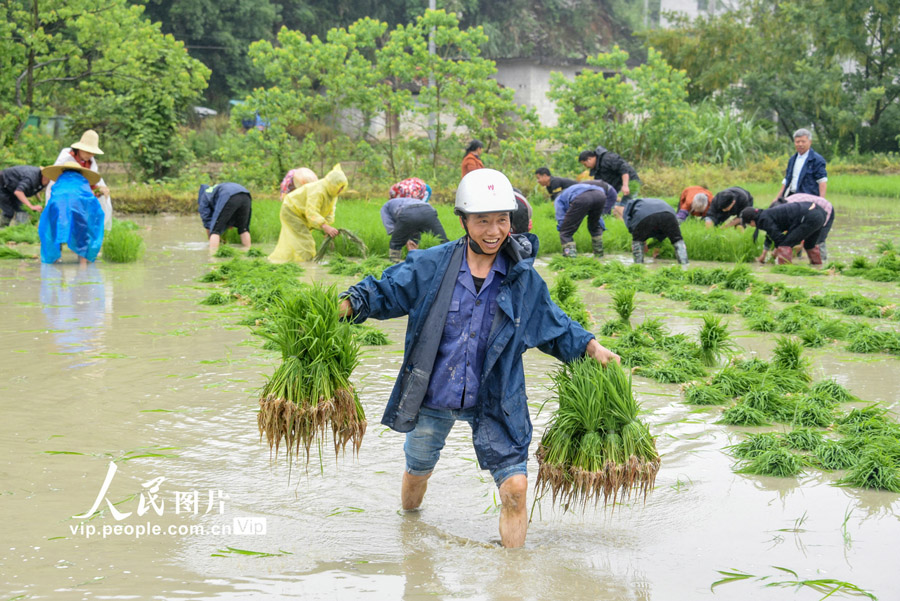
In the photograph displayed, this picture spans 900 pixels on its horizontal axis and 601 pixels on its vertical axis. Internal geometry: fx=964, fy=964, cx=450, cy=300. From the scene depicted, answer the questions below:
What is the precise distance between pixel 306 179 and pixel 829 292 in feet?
22.9

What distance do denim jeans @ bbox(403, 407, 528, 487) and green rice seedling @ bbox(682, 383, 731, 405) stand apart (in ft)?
8.70

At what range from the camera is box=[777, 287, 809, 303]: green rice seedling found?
33.1 feet

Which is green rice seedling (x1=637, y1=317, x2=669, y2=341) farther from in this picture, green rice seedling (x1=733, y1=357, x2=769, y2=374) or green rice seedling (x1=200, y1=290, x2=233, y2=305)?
green rice seedling (x1=200, y1=290, x2=233, y2=305)

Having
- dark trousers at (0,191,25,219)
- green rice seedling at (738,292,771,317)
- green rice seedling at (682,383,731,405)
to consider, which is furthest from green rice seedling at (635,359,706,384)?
dark trousers at (0,191,25,219)

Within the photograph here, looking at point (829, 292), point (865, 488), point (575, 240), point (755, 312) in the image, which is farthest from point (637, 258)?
point (865, 488)

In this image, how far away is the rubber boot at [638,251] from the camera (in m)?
13.3

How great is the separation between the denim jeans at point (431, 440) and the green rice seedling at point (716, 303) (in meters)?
6.03

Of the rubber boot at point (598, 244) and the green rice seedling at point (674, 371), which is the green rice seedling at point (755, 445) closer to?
the green rice seedling at point (674, 371)

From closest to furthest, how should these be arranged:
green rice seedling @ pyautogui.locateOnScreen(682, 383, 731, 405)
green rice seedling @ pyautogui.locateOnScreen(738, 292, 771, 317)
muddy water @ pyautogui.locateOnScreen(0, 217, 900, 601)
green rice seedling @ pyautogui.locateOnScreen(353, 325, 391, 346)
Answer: muddy water @ pyautogui.locateOnScreen(0, 217, 900, 601) < green rice seedling @ pyautogui.locateOnScreen(682, 383, 731, 405) < green rice seedling @ pyautogui.locateOnScreen(353, 325, 391, 346) < green rice seedling @ pyautogui.locateOnScreen(738, 292, 771, 317)

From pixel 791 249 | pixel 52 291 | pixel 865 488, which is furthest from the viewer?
pixel 791 249

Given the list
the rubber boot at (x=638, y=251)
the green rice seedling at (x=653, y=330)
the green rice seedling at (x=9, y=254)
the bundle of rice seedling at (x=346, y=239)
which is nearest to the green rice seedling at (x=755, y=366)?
the green rice seedling at (x=653, y=330)

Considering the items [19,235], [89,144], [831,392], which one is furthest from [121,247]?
[831,392]

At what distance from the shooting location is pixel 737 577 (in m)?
3.82

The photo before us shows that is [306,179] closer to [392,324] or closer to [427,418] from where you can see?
[392,324]
